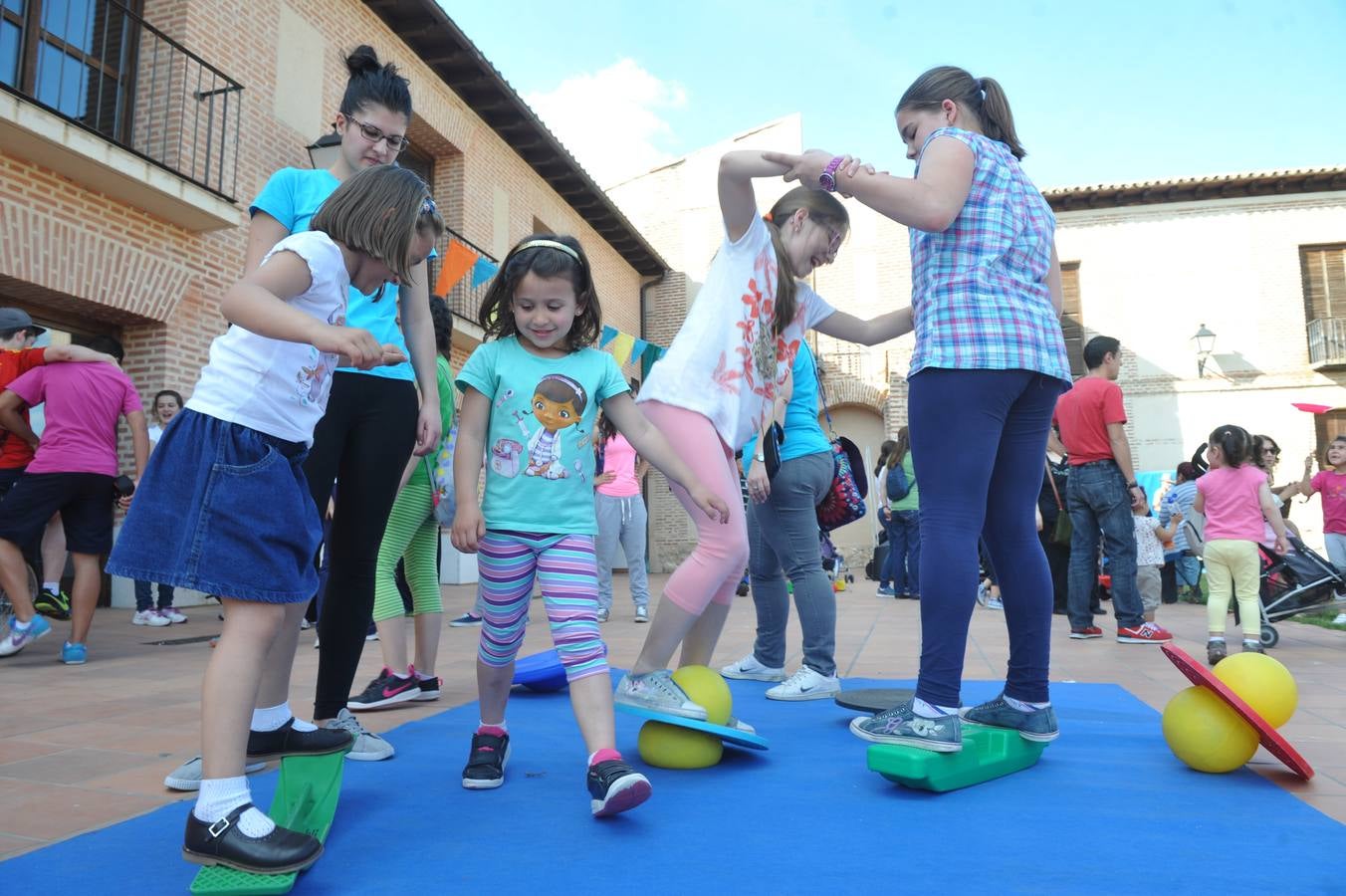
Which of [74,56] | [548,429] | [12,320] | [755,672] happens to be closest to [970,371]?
[548,429]

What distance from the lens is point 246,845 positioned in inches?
60.9

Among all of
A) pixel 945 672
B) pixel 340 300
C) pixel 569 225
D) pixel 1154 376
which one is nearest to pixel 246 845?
pixel 340 300

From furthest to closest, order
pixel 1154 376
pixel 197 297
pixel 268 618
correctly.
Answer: pixel 1154 376 → pixel 197 297 → pixel 268 618

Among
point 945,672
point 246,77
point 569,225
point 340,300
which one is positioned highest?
point 569,225

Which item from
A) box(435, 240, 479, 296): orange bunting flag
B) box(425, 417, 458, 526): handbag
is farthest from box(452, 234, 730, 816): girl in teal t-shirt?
box(435, 240, 479, 296): orange bunting flag

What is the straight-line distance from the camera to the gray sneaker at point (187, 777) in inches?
86.3

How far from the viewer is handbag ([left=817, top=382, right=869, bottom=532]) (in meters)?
3.83

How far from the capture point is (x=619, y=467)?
7270 mm

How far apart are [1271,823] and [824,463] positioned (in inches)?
76.4

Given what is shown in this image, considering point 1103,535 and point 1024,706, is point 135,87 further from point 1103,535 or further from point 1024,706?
point 1024,706

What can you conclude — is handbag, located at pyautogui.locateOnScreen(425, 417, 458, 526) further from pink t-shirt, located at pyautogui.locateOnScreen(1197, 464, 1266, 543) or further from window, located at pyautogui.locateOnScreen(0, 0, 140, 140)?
window, located at pyautogui.locateOnScreen(0, 0, 140, 140)

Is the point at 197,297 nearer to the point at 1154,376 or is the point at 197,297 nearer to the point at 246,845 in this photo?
the point at 246,845

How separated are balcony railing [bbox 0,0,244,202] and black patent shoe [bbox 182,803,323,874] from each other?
740cm

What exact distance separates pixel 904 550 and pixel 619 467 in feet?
14.6
